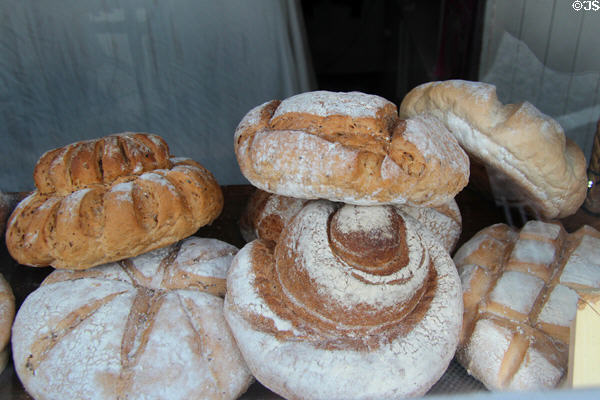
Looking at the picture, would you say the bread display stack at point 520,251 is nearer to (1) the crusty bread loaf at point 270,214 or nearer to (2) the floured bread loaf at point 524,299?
(2) the floured bread loaf at point 524,299

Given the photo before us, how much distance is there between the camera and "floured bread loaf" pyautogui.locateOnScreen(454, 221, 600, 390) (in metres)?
1.09

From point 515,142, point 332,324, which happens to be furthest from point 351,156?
point 515,142

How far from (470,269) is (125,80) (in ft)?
6.57

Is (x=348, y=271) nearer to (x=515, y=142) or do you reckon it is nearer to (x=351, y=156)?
(x=351, y=156)

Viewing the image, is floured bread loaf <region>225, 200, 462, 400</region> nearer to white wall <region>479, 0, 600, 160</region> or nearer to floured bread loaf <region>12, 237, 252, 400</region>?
floured bread loaf <region>12, 237, 252, 400</region>

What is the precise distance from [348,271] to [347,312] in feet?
0.33

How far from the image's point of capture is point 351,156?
1.02 metres

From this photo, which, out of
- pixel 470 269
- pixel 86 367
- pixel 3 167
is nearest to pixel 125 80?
pixel 3 167

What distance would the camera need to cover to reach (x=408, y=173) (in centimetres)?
104

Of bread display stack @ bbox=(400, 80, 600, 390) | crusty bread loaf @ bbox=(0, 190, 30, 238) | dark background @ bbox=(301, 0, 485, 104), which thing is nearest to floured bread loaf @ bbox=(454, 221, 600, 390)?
bread display stack @ bbox=(400, 80, 600, 390)

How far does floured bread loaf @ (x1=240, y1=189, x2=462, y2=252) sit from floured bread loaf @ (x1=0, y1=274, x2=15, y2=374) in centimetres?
81

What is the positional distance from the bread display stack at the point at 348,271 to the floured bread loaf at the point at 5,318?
2.25 ft

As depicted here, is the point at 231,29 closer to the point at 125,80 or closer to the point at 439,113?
the point at 125,80

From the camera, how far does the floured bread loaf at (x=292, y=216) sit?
1.45 m
